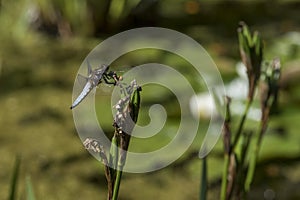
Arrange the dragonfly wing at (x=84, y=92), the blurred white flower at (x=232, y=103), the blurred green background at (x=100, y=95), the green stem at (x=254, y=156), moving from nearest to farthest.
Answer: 1. the dragonfly wing at (x=84, y=92)
2. the green stem at (x=254, y=156)
3. the blurred green background at (x=100, y=95)
4. the blurred white flower at (x=232, y=103)

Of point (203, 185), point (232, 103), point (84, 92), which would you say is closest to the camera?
point (84, 92)

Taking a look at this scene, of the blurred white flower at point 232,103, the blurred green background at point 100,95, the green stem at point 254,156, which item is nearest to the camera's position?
the green stem at point 254,156

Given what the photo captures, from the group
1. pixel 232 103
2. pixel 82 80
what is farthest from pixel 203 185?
pixel 232 103

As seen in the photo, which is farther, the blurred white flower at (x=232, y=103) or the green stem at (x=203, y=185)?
the blurred white flower at (x=232, y=103)

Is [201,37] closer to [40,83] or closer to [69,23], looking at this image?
[69,23]

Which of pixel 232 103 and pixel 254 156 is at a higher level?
pixel 232 103

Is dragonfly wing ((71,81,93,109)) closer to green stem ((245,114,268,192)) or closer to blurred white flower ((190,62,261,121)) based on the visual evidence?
green stem ((245,114,268,192))


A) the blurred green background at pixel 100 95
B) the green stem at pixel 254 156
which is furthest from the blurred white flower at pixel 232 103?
the green stem at pixel 254 156

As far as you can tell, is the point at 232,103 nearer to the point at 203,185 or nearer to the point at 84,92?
the point at 203,185

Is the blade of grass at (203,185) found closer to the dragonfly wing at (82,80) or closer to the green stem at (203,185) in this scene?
the green stem at (203,185)
